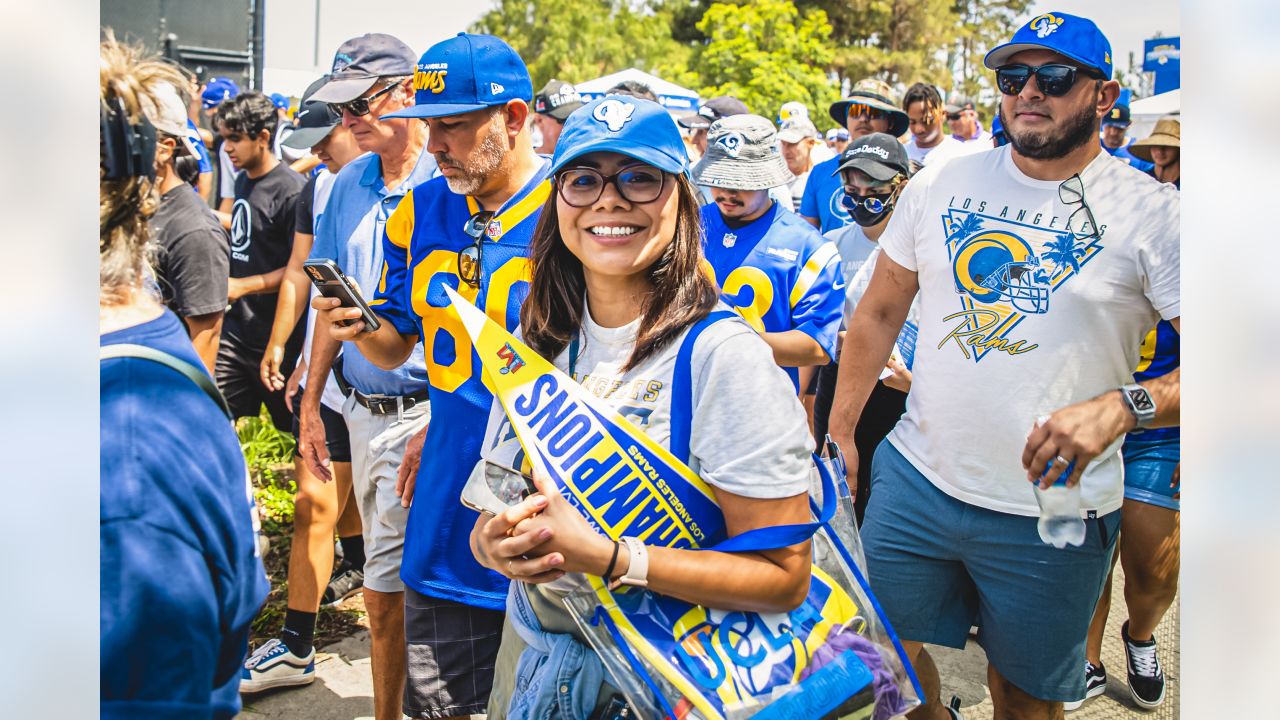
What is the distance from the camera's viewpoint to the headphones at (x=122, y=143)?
1429 mm

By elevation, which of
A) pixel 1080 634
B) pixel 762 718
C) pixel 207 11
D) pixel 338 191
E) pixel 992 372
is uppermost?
pixel 207 11

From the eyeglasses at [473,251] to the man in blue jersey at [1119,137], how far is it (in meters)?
5.27

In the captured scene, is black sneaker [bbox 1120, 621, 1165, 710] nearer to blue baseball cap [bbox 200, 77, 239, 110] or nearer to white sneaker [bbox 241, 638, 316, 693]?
white sneaker [bbox 241, 638, 316, 693]

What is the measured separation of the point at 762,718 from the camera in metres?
1.60

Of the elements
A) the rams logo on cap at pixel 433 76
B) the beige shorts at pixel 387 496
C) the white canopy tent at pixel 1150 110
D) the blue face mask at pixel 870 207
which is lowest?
the beige shorts at pixel 387 496

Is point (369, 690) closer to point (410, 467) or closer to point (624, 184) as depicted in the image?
point (410, 467)

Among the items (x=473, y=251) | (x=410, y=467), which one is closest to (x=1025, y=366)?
(x=473, y=251)

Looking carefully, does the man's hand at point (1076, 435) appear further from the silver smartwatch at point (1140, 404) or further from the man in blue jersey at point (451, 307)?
the man in blue jersey at point (451, 307)

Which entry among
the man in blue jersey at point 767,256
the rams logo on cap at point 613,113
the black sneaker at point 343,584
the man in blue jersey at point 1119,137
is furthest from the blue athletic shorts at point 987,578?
the man in blue jersey at point 1119,137

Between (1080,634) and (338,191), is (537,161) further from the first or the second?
(1080,634)

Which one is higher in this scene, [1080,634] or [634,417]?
[634,417]
